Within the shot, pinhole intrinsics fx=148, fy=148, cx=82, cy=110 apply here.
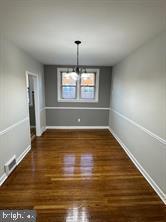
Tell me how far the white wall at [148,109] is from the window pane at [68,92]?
2.56 m

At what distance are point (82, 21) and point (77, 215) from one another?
8.29ft

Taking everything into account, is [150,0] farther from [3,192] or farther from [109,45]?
[3,192]

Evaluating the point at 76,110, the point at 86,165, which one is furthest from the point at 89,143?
the point at 76,110

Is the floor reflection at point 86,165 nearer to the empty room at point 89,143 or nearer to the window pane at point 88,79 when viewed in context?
the empty room at point 89,143

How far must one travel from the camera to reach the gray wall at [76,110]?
5.78 m

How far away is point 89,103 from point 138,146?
320 cm

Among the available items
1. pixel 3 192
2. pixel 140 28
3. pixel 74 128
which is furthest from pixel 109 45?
pixel 74 128

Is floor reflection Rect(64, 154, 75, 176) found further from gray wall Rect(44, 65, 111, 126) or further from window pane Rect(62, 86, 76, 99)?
window pane Rect(62, 86, 76, 99)

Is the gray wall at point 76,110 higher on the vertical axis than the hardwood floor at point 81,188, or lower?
higher

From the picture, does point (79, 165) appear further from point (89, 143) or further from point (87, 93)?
point (87, 93)

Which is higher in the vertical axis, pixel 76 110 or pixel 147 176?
A: pixel 76 110

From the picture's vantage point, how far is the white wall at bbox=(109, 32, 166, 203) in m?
2.26

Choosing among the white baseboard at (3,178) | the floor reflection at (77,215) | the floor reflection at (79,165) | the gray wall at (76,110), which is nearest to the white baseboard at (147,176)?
the floor reflection at (79,165)

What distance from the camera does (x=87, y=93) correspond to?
6012 millimetres
